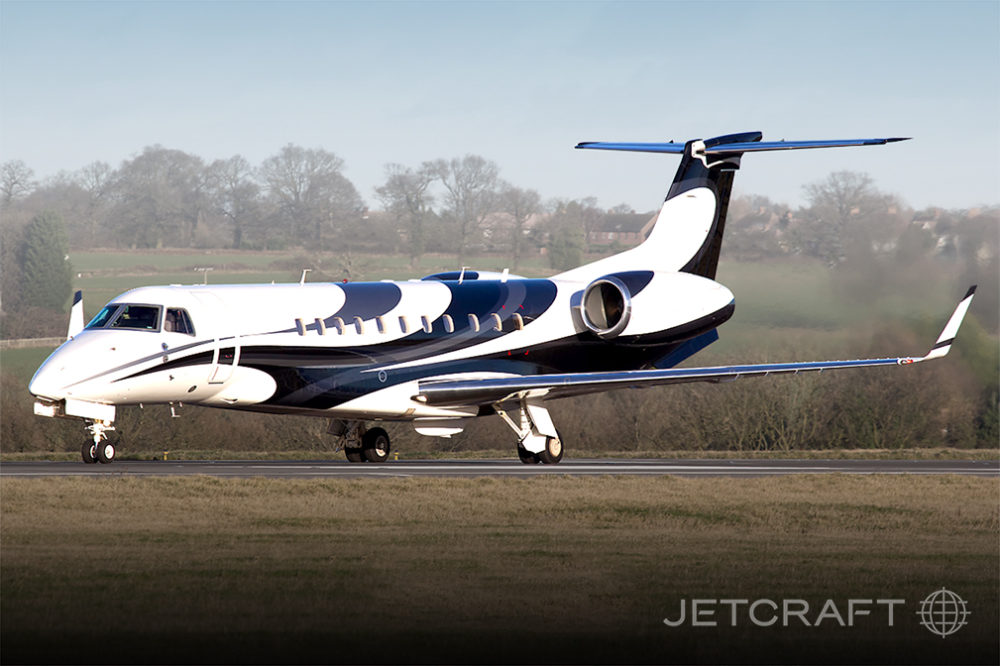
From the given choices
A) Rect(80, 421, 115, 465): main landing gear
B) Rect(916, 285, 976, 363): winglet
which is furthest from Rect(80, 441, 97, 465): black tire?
Rect(916, 285, 976, 363): winglet

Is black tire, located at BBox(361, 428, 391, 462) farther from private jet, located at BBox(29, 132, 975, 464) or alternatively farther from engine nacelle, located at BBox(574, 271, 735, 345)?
engine nacelle, located at BBox(574, 271, 735, 345)

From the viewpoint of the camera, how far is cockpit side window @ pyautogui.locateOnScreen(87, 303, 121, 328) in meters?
27.2

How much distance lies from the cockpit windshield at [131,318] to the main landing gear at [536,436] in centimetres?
862

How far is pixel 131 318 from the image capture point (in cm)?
2719

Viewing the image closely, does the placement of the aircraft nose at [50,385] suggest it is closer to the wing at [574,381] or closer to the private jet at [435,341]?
the private jet at [435,341]

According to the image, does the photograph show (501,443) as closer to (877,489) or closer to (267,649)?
(877,489)

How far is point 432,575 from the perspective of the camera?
13.2m

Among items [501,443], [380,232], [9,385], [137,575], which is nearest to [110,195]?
[380,232]

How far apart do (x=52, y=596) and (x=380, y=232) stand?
5762 centimetres

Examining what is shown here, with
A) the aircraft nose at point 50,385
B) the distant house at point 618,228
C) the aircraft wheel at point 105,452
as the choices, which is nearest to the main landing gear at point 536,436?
the aircraft wheel at point 105,452

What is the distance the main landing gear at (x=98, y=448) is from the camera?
2739cm

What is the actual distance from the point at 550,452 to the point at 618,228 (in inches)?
1386

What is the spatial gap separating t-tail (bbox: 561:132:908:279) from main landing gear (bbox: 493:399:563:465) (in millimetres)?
5385

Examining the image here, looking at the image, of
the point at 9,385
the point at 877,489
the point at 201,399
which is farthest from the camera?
the point at 9,385
